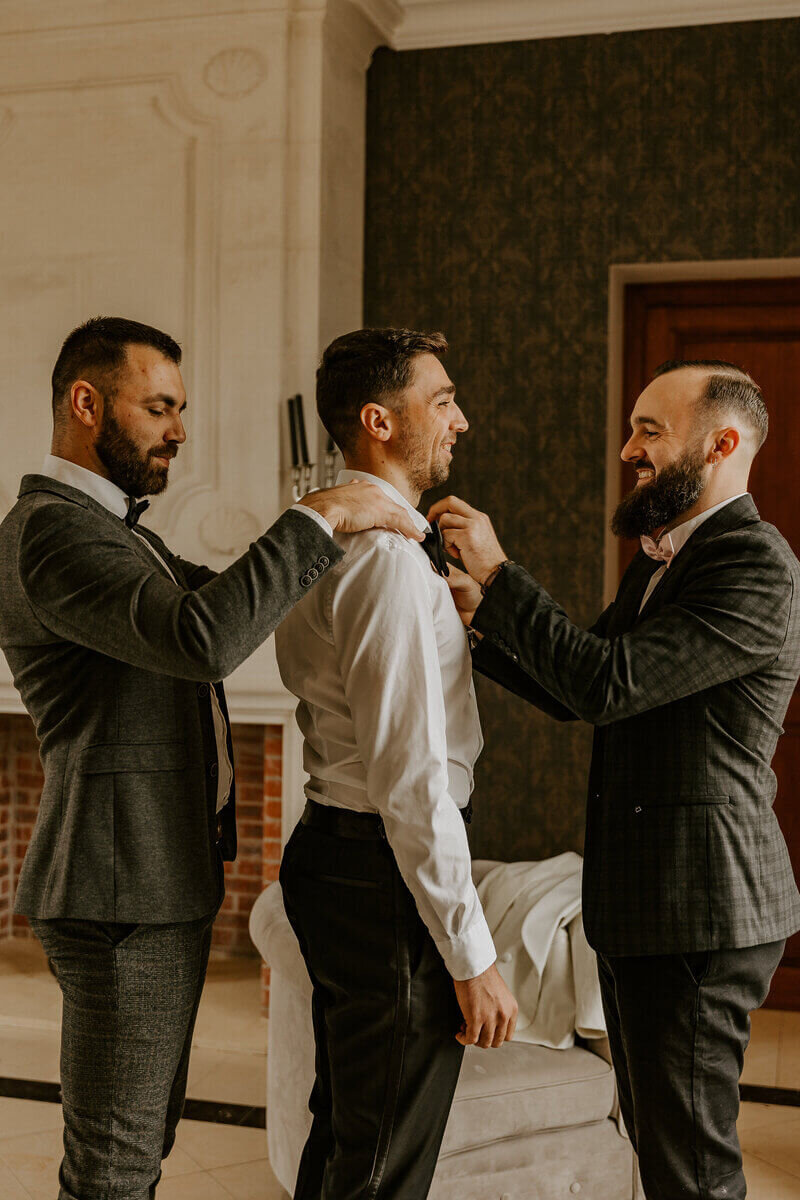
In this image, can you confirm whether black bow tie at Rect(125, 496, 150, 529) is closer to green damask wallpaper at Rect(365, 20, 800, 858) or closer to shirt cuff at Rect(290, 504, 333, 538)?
shirt cuff at Rect(290, 504, 333, 538)

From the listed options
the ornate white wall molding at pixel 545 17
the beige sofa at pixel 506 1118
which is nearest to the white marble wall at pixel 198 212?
the ornate white wall molding at pixel 545 17

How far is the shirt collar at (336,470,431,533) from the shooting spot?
68.4 inches

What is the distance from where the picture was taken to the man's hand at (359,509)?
5.19 feet

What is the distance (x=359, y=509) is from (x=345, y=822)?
1.49ft

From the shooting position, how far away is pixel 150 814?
1.66m

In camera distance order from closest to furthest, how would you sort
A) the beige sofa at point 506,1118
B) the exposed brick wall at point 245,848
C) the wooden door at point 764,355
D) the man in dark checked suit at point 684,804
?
the man in dark checked suit at point 684,804
the beige sofa at point 506,1118
the wooden door at point 764,355
the exposed brick wall at point 245,848

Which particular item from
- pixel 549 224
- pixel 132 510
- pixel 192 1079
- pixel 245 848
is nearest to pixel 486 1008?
pixel 132 510

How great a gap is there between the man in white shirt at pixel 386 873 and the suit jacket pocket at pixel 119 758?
24cm

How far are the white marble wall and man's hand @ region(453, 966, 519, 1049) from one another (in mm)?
2171

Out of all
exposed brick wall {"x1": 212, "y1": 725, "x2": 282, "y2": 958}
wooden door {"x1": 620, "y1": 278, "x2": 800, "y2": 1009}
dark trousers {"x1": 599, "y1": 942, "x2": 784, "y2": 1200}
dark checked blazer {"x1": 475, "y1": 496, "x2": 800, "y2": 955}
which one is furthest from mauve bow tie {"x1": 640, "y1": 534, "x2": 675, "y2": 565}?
exposed brick wall {"x1": 212, "y1": 725, "x2": 282, "y2": 958}

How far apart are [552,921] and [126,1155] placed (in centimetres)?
135

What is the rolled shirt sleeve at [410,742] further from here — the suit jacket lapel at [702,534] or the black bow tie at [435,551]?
the suit jacket lapel at [702,534]

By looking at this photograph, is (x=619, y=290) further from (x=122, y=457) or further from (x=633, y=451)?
(x=122, y=457)

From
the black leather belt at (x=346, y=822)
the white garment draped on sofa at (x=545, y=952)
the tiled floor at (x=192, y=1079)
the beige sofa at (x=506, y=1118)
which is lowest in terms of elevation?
the tiled floor at (x=192, y=1079)
